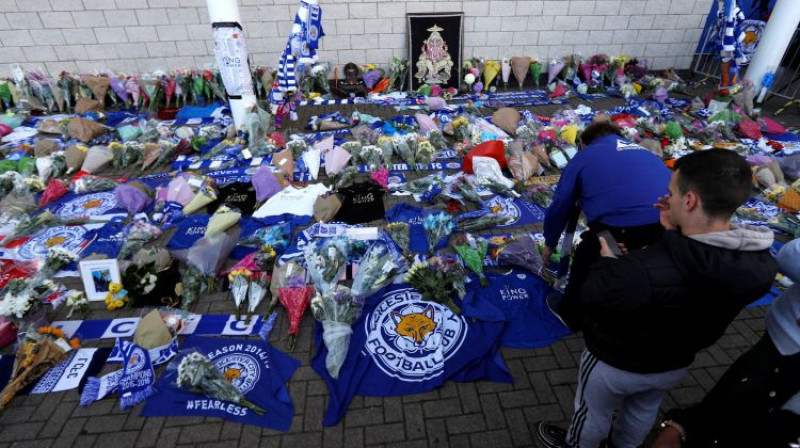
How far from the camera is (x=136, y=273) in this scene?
13.7 feet

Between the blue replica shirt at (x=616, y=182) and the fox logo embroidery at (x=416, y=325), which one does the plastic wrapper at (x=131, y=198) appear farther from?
the blue replica shirt at (x=616, y=182)

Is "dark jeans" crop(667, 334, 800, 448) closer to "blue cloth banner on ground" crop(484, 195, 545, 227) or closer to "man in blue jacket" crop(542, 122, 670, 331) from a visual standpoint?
"man in blue jacket" crop(542, 122, 670, 331)

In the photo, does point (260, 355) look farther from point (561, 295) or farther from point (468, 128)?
point (468, 128)

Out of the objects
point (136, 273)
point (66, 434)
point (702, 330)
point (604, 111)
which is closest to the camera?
point (702, 330)

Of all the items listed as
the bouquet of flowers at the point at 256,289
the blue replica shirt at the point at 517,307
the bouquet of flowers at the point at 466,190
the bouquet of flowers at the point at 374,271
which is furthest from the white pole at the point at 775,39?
the bouquet of flowers at the point at 256,289

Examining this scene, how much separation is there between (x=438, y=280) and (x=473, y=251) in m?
0.61

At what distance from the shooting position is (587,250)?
3.27 metres

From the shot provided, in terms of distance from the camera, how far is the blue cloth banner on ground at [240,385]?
119 inches

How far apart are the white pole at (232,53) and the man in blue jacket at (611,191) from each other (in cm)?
630

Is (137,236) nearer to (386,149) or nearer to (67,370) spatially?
(67,370)

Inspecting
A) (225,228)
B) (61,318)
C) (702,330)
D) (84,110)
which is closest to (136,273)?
(61,318)

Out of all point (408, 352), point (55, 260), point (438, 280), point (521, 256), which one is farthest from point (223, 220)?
point (521, 256)

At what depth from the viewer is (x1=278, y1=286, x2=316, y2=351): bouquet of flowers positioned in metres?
3.66

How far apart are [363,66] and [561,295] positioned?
8726mm
